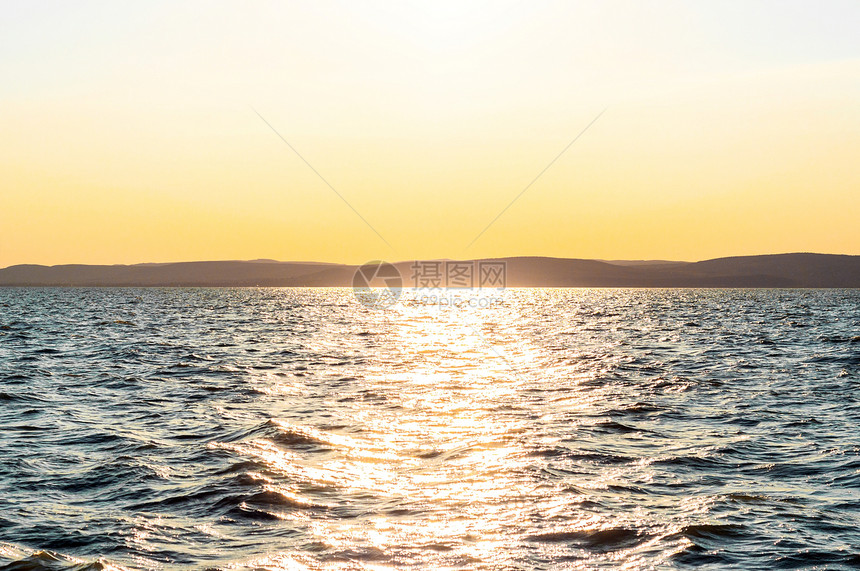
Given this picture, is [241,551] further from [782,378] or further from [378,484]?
[782,378]

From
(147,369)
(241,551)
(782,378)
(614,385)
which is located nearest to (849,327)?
(782,378)

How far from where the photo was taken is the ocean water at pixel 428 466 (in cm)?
966

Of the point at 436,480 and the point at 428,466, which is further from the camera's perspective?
the point at 428,466

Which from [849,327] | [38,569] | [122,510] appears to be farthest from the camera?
[849,327]

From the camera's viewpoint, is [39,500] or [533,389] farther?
[533,389]

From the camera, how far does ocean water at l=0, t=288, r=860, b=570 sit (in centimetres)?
966

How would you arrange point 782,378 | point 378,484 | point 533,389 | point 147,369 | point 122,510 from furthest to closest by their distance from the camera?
point 147,369, point 782,378, point 533,389, point 378,484, point 122,510

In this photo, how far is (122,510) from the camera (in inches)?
443

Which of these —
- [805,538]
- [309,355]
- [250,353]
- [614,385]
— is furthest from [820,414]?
[250,353]

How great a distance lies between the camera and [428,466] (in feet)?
45.8

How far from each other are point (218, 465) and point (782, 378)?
22.9 metres

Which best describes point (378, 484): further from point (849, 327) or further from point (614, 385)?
point (849, 327)

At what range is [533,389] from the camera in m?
24.4

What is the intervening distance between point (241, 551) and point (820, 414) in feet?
56.7
